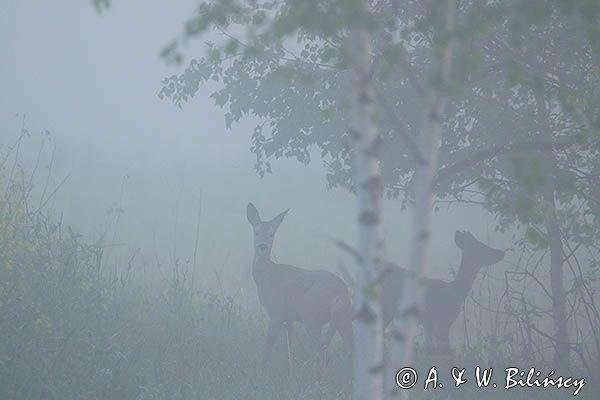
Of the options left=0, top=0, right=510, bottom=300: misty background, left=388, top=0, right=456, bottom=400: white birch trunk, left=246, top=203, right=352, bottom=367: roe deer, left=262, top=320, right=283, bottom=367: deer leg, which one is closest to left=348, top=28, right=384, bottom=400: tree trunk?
left=388, top=0, right=456, bottom=400: white birch trunk

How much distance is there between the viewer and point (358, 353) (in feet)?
11.8

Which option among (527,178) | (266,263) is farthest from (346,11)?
(266,263)

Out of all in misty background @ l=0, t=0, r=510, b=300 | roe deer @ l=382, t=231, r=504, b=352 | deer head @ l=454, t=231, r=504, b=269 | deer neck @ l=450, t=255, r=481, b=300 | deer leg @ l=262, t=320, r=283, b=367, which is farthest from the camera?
misty background @ l=0, t=0, r=510, b=300

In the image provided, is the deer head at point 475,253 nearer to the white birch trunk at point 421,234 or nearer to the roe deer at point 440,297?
the roe deer at point 440,297

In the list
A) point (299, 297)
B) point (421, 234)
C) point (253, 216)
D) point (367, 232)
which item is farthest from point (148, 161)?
point (421, 234)

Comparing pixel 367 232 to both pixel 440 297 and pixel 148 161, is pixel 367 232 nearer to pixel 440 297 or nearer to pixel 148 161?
pixel 440 297

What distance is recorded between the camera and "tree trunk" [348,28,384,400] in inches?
135

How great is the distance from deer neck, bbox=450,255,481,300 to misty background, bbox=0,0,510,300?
305cm

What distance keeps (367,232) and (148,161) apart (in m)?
20.3

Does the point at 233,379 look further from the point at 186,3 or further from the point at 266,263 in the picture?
the point at 186,3

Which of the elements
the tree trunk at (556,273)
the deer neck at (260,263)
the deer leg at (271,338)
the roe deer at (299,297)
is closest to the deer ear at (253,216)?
the roe deer at (299,297)

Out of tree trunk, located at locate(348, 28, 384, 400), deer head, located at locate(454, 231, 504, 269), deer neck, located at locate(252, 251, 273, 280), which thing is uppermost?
deer head, located at locate(454, 231, 504, 269)

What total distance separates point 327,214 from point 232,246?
5609mm

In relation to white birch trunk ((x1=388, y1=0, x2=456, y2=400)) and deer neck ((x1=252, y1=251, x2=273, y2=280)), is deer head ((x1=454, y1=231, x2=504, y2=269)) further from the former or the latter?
white birch trunk ((x1=388, y1=0, x2=456, y2=400))
